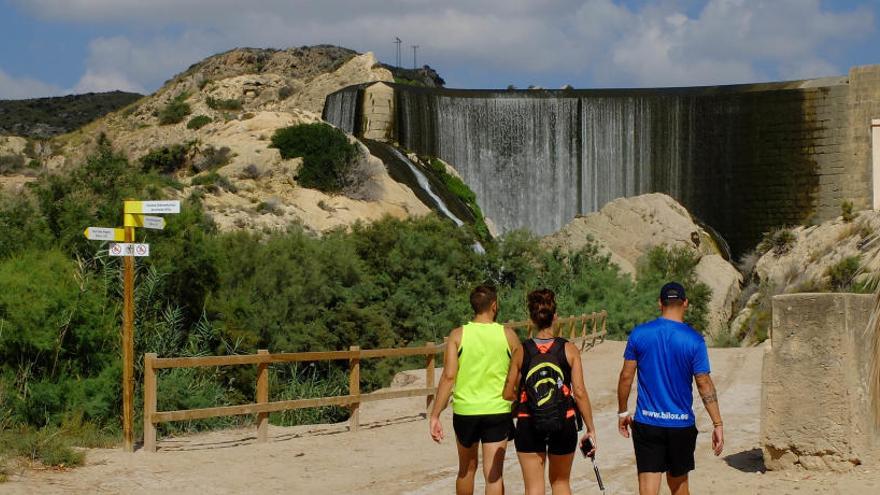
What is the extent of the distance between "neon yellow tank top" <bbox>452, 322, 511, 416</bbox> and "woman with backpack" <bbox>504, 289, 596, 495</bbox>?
0.42 feet

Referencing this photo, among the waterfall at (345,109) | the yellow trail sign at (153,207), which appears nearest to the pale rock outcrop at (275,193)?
the waterfall at (345,109)

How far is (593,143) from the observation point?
4784 cm

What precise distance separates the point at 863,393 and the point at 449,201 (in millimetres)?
32069

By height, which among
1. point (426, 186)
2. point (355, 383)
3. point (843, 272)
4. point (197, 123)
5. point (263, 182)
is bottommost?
point (355, 383)

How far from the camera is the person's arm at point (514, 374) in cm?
820

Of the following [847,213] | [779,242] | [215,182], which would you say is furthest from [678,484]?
[779,242]

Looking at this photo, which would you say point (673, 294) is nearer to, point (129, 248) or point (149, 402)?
point (149, 402)

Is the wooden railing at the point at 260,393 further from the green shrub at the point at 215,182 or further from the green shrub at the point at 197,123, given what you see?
the green shrub at the point at 197,123

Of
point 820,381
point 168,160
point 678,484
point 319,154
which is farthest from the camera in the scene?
point 168,160

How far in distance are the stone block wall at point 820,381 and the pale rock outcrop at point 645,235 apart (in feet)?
102

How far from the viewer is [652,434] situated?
26.1ft

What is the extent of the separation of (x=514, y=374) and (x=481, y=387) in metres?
0.28

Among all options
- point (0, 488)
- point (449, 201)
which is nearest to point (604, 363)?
point (0, 488)

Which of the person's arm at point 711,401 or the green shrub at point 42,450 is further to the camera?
the green shrub at point 42,450
